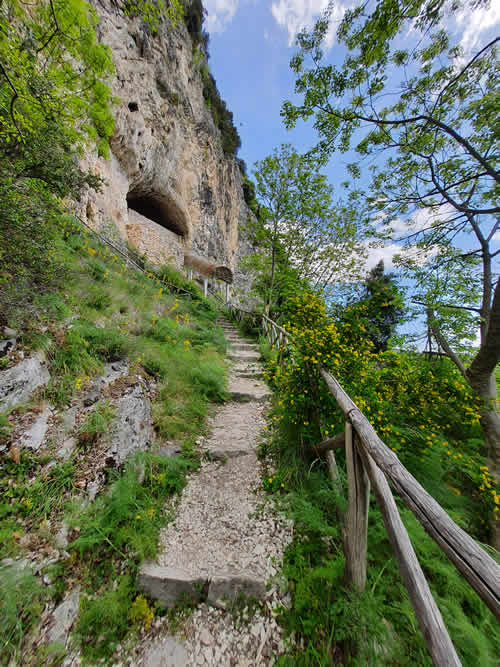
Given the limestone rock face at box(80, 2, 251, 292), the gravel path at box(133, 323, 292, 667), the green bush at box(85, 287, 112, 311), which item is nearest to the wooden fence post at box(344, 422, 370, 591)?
the gravel path at box(133, 323, 292, 667)

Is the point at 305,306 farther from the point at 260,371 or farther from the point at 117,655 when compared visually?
the point at 117,655

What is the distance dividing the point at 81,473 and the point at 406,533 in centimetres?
262

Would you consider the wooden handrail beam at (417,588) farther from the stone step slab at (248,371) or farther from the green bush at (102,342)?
the stone step slab at (248,371)

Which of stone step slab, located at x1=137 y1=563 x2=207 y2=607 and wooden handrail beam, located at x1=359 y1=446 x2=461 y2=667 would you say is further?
stone step slab, located at x1=137 y1=563 x2=207 y2=607

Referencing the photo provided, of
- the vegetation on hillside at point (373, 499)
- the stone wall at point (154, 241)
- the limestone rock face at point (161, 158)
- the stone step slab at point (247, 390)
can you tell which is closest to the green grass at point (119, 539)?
the vegetation on hillside at point (373, 499)

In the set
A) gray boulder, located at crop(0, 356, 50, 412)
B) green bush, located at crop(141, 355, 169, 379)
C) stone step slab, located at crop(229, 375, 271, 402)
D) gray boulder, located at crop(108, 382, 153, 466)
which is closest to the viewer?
gray boulder, located at crop(0, 356, 50, 412)

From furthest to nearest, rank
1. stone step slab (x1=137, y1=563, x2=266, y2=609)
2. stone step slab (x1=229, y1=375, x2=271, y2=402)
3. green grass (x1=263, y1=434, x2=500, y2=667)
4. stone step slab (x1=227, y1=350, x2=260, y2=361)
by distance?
1. stone step slab (x1=227, y1=350, x2=260, y2=361)
2. stone step slab (x1=229, y1=375, x2=271, y2=402)
3. stone step slab (x1=137, y1=563, x2=266, y2=609)
4. green grass (x1=263, y1=434, x2=500, y2=667)

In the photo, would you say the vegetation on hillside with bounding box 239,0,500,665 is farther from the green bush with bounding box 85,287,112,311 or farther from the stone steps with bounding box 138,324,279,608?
the green bush with bounding box 85,287,112,311

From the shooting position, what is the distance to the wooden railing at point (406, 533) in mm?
706


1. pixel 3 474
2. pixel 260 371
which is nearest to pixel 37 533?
pixel 3 474

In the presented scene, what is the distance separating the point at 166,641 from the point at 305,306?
3426 mm

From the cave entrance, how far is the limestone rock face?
47 millimetres

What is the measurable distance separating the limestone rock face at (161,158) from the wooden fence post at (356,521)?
790cm

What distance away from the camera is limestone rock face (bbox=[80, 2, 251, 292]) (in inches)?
283
